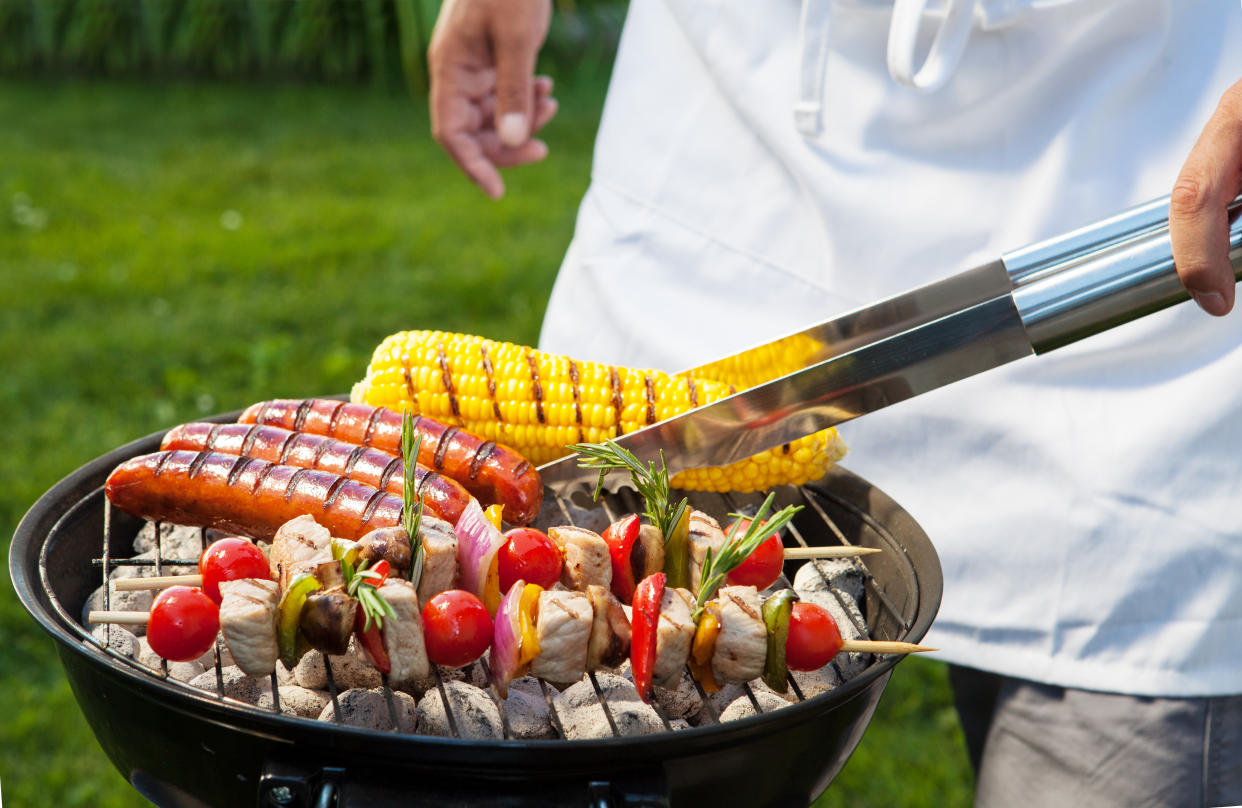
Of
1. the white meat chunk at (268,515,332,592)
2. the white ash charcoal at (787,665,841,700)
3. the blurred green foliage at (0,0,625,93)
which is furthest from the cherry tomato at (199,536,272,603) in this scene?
the blurred green foliage at (0,0,625,93)

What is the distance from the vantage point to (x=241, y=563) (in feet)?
5.37

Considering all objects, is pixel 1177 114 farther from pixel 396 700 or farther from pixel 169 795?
pixel 169 795

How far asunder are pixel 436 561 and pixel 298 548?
202mm

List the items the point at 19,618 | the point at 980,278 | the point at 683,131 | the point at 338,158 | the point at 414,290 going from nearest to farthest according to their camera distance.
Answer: the point at 980,278 < the point at 683,131 < the point at 19,618 < the point at 414,290 < the point at 338,158

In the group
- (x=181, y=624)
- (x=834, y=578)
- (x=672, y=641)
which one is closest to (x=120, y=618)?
(x=181, y=624)

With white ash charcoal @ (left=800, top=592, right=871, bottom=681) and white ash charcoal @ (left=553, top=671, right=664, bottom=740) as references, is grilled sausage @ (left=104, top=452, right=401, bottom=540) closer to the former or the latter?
white ash charcoal @ (left=553, top=671, right=664, bottom=740)

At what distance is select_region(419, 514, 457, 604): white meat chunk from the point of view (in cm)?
159

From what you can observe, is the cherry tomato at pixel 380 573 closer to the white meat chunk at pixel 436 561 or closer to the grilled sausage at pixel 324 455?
the white meat chunk at pixel 436 561

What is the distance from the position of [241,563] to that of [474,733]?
1.41ft

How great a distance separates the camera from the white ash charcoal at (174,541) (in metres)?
1.97

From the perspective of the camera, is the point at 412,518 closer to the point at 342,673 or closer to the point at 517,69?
the point at 342,673

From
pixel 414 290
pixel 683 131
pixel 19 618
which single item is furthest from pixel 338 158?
pixel 683 131

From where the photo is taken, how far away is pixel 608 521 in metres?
2.12

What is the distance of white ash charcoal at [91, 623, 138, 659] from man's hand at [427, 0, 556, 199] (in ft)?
4.47
